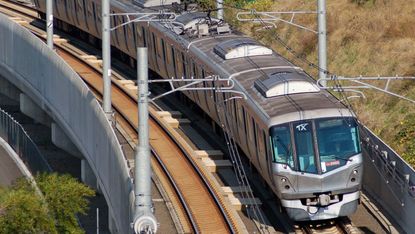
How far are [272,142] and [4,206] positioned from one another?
304 inches

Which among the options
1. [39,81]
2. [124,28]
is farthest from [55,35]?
[39,81]

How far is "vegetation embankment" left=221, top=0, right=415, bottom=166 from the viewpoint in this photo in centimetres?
3744

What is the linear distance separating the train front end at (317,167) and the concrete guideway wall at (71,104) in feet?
12.9

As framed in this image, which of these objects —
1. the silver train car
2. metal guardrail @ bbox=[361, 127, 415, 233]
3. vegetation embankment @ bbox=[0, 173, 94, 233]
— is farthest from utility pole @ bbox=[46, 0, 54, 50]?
metal guardrail @ bbox=[361, 127, 415, 233]

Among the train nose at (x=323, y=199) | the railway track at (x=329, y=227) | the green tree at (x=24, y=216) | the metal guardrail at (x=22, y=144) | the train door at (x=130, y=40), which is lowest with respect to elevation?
the metal guardrail at (x=22, y=144)

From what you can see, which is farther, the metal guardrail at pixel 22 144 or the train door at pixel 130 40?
the train door at pixel 130 40

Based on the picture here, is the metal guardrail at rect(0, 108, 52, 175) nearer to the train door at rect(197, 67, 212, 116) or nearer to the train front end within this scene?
the train door at rect(197, 67, 212, 116)

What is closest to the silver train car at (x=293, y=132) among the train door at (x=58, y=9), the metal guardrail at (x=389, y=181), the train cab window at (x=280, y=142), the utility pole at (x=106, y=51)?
the train cab window at (x=280, y=142)

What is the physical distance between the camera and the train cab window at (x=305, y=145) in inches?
1108

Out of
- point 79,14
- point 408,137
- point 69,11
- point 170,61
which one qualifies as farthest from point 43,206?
point 69,11

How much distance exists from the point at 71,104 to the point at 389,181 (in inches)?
529

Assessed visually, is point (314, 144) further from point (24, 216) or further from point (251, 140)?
point (24, 216)

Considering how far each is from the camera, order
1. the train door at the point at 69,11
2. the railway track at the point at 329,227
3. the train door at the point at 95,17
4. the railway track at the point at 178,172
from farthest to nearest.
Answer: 1. the train door at the point at 69,11
2. the train door at the point at 95,17
3. the railway track at the point at 178,172
4. the railway track at the point at 329,227

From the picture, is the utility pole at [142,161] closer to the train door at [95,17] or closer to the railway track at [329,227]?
the railway track at [329,227]
